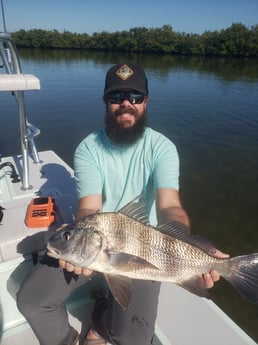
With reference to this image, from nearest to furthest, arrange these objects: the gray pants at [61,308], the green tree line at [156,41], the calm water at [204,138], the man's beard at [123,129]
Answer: the gray pants at [61,308], the man's beard at [123,129], the calm water at [204,138], the green tree line at [156,41]

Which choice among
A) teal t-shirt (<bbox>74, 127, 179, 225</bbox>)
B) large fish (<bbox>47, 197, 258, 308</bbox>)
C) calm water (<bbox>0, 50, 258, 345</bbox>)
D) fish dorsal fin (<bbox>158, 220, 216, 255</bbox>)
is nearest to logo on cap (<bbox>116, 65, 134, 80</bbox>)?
teal t-shirt (<bbox>74, 127, 179, 225</bbox>)

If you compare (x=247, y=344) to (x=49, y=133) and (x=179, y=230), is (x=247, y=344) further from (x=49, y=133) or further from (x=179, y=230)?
(x=49, y=133)

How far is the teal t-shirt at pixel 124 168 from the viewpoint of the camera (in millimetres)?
2844

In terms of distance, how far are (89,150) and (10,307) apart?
1864 millimetres

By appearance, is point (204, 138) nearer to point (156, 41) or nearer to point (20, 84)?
point (20, 84)

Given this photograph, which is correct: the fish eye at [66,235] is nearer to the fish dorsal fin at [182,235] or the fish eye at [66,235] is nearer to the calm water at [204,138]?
the fish dorsal fin at [182,235]

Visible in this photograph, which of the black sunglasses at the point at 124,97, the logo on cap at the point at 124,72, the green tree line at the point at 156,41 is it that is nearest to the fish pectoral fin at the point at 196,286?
the black sunglasses at the point at 124,97

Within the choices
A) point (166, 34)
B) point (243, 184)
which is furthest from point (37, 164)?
point (166, 34)

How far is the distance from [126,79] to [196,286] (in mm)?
2112

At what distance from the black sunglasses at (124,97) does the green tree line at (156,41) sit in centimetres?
7401

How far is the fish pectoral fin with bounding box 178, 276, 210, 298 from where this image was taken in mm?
2150

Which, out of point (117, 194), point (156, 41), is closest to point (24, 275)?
point (117, 194)

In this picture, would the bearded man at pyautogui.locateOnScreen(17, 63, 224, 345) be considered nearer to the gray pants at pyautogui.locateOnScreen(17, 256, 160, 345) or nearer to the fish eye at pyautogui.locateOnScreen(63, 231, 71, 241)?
the gray pants at pyautogui.locateOnScreen(17, 256, 160, 345)

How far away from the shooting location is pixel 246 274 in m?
2.12
